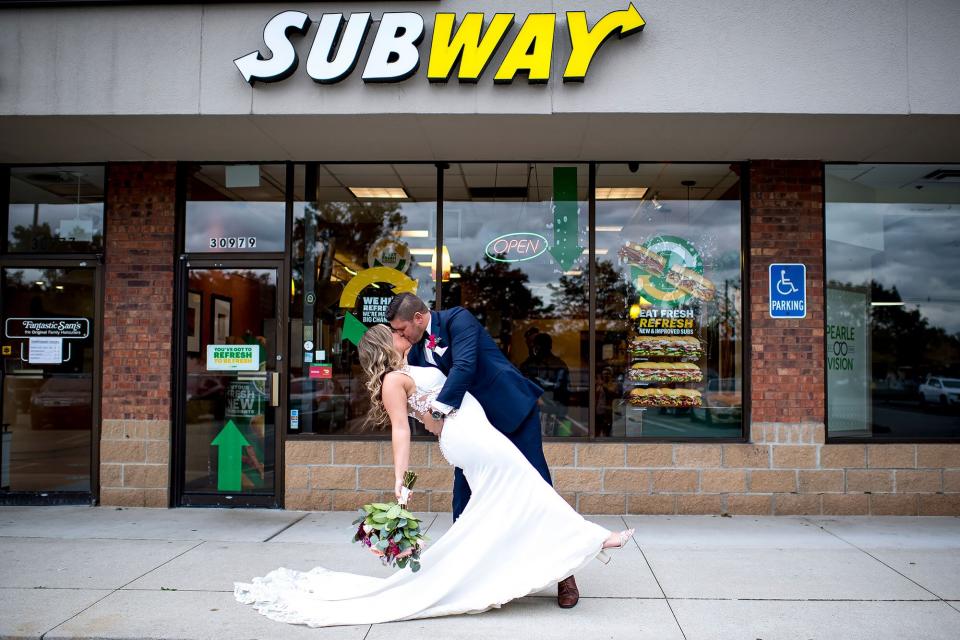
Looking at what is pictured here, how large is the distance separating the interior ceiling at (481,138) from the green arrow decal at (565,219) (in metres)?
0.21

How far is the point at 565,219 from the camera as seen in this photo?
7.71 m

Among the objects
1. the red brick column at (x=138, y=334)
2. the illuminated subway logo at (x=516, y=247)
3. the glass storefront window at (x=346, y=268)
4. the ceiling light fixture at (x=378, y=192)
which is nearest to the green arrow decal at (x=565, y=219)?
the illuminated subway logo at (x=516, y=247)

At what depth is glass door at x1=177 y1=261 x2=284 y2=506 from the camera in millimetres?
7578

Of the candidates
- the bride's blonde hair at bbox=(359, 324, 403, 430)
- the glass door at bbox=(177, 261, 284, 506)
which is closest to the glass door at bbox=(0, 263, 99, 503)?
the glass door at bbox=(177, 261, 284, 506)

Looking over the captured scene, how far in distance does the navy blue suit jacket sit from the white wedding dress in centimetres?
16

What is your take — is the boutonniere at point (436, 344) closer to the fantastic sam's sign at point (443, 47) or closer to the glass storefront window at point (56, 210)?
the fantastic sam's sign at point (443, 47)

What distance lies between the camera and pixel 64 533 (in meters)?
6.48

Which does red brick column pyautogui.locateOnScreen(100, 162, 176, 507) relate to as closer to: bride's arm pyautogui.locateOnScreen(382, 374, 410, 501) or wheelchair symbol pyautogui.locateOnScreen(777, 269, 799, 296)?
bride's arm pyautogui.locateOnScreen(382, 374, 410, 501)

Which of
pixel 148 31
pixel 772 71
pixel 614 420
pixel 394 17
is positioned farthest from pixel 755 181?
pixel 148 31

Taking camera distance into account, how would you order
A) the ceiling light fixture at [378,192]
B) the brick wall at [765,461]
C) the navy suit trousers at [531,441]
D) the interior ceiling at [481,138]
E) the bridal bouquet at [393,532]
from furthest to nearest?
the ceiling light fixture at [378,192] → the brick wall at [765,461] → the interior ceiling at [481,138] → the navy suit trousers at [531,441] → the bridal bouquet at [393,532]

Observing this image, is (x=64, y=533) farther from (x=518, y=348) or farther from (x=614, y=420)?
(x=614, y=420)

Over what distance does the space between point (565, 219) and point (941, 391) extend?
4310 millimetres

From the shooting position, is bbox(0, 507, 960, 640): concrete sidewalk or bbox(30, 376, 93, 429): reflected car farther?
bbox(30, 376, 93, 429): reflected car

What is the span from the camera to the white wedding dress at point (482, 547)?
444cm
